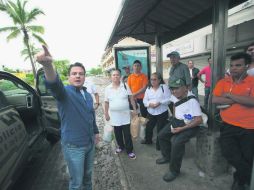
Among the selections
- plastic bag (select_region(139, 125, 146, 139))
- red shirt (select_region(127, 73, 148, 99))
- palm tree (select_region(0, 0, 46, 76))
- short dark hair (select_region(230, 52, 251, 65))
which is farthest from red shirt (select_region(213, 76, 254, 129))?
palm tree (select_region(0, 0, 46, 76))

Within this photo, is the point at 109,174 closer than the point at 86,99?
No

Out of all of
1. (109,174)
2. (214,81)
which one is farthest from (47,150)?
(214,81)

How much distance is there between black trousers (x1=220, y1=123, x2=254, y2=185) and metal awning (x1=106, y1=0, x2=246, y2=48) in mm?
2111

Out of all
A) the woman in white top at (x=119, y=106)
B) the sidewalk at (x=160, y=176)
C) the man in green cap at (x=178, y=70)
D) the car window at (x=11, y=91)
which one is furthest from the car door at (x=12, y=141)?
the man in green cap at (x=178, y=70)

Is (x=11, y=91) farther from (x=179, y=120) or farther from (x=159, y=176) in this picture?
(x=179, y=120)

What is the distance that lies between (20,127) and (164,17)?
13.2 feet

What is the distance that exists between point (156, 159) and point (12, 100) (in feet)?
11.6

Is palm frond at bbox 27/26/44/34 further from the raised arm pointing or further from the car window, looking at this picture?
the raised arm pointing

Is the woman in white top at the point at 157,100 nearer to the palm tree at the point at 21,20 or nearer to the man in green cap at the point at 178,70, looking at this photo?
the man in green cap at the point at 178,70

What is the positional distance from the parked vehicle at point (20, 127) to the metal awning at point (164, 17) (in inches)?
90.6

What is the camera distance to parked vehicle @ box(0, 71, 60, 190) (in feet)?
7.91

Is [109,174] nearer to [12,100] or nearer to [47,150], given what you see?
[47,150]

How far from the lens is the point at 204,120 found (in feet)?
10.1

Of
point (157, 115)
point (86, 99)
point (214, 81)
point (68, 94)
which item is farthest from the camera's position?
point (157, 115)
